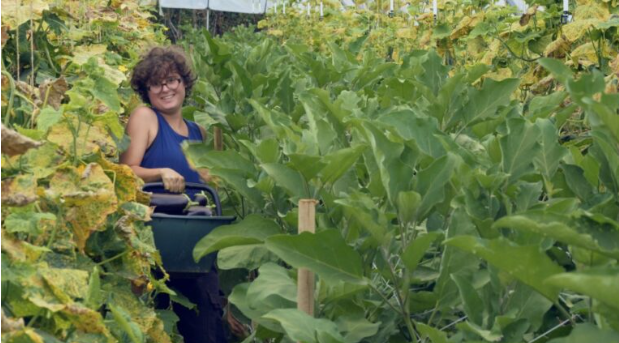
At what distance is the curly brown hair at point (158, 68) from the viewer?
5.02 m

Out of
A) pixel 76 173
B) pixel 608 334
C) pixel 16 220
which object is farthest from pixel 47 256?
pixel 608 334

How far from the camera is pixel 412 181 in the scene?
8.56 feet

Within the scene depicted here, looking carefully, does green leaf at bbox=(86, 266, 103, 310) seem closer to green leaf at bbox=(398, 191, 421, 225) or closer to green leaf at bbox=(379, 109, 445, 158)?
green leaf at bbox=(398, 191, 421, 225)

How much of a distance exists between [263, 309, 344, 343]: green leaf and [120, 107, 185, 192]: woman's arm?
6.88ft

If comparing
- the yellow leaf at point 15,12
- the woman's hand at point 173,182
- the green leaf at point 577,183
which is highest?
the yellow leaf at point 15,12

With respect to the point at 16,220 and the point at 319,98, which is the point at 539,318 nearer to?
the point at 16,220

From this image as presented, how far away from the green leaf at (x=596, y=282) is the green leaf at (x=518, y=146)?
84 centimetres

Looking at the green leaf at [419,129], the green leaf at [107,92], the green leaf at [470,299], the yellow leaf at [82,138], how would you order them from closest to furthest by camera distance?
the green leaf at [470,299] < the green leaf at [419,129] < the yellow leaf at [82,138] < the green leaf at [107,92]

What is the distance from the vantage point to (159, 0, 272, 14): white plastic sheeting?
90.2 ft

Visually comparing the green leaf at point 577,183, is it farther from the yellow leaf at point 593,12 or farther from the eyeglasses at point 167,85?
the yellow leaf at point 593,12

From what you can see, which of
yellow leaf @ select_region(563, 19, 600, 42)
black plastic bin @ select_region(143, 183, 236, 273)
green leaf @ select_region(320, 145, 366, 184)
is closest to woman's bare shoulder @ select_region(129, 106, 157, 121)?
black plastic bin @ select_region(143, 183, 236, 273)

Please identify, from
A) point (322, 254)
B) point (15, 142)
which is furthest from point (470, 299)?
point (15, 142)

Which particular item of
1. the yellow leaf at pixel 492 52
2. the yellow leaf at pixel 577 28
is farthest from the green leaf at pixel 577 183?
the yellow leaf at pixel 492 52

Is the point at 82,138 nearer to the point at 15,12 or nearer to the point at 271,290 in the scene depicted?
the point at 15,12
